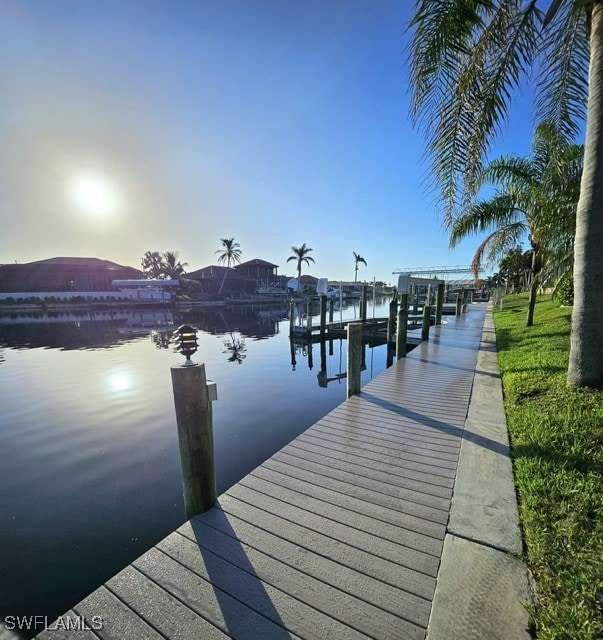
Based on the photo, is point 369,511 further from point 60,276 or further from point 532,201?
point 60,276

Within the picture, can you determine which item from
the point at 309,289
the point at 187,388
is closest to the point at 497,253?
the point at 187,388

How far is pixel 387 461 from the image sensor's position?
3152 mm

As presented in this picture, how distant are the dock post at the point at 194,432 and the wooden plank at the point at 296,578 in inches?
6.6

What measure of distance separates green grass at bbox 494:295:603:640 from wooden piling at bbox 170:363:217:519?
2200 millimetres

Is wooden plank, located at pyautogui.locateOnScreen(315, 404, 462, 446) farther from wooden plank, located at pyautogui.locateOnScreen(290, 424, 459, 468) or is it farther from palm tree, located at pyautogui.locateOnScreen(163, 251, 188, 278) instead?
palm tree, located at pyautogui.locateOnScreen(163, 251, 188, 278)

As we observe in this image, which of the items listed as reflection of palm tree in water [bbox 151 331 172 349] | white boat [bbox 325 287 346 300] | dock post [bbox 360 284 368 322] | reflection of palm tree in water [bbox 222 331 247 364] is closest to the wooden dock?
Result: reflection of palm tree in water [bbox 222 331 247 364]

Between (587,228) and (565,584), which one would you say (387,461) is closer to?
(565,584)

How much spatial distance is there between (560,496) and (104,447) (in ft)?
19.9

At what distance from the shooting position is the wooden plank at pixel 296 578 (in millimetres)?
1576

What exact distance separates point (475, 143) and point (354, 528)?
5.23 metres

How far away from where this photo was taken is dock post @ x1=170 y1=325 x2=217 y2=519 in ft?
7.80

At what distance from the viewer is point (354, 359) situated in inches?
201

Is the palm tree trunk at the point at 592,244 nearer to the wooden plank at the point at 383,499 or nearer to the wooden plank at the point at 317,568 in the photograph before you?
the wooden plank at the point at 383,499

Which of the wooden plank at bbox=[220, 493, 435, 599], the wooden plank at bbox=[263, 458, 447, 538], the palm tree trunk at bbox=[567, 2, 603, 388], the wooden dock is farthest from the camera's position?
the palm tree trunk at bbox=[567, 2, 603, 388]
